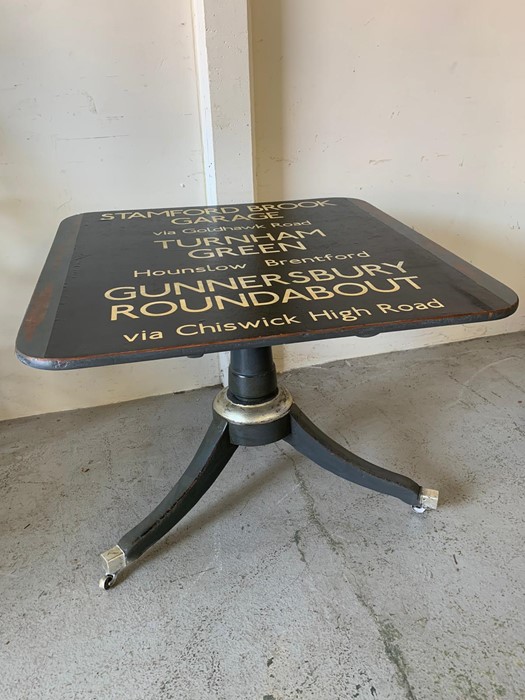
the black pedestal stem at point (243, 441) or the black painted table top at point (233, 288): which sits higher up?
the black painted table top at point (233, 288)

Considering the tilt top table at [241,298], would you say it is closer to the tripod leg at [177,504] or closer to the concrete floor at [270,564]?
the tripod leg at [177,504]

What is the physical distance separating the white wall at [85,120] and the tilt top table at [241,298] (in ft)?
0.75

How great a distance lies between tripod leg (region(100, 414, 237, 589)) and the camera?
1239 mm

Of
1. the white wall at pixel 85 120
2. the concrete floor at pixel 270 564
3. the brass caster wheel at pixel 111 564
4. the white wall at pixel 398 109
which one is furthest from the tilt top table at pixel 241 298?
the white wall at pixel 398 109

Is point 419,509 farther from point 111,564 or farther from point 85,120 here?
point 85,120

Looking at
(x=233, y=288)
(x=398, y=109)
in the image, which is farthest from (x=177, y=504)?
(x=398, y=109)

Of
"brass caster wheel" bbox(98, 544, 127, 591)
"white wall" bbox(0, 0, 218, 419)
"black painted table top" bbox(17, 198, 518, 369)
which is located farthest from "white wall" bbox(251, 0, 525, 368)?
"brass caster wheel" bbox(98, 544, 127, 591)

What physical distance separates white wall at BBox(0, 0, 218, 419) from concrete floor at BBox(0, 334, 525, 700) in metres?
0.61

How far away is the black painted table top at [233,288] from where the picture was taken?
810mm

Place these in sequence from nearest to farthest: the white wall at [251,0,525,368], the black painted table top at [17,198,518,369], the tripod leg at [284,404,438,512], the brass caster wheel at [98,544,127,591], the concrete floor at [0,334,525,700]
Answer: the black painted table top at [17,198,518,369] < the concrete floor at [0,334,525,700] < the brass caster wheel at [98,544,127,591] < the tripod leg at [284,404,438,512] < the white wall at [251,0,525,368]

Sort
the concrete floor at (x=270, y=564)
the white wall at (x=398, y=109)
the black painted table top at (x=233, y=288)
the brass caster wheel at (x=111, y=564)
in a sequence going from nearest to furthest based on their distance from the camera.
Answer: the black painted table top at (x=233, y=288), the concrete floor at (x=270, y=564), the brass caster wheel at (x=111, y=564), the white wall at (x=398, y=109)

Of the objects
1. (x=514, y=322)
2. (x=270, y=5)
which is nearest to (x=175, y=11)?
(x=270, y=5)

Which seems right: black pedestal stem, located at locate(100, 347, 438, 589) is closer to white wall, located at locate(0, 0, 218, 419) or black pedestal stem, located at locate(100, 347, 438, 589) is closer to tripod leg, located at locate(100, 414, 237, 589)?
tripod leg, located at locate(100, 414, 237, 589)

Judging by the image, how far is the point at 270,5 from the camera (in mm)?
1554
